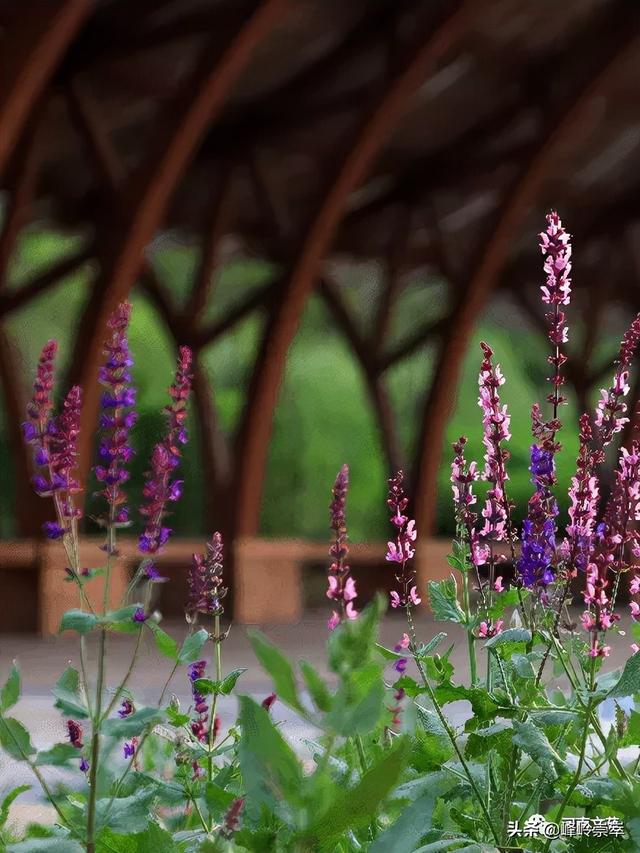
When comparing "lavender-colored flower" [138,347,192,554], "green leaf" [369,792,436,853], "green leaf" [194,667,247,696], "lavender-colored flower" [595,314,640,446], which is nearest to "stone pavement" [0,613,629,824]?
"green leaf" [194,667,247,696]

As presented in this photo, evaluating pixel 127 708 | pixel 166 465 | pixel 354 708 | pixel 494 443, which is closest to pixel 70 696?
pixel 166 465

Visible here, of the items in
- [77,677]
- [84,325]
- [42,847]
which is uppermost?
[84,325]

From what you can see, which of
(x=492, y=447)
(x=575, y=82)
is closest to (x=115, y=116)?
(x=575, y=82)

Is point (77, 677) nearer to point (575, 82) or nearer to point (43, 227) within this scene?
point (575, 82)

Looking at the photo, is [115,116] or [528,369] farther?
[528,369]

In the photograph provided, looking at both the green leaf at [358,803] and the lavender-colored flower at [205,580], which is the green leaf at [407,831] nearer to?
the green leaf at [358,803]

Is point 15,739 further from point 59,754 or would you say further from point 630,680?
point 630,680

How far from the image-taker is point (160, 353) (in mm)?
19828

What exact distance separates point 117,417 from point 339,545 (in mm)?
402

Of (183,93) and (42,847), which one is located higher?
(183,93)

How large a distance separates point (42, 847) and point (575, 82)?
9.11m

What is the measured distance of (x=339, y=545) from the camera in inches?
79.4

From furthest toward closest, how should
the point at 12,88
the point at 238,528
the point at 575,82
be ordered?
the point at 238,528, the point at 575,82, the point at 12,88

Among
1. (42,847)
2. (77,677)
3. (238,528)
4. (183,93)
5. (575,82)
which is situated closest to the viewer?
(42,847)
